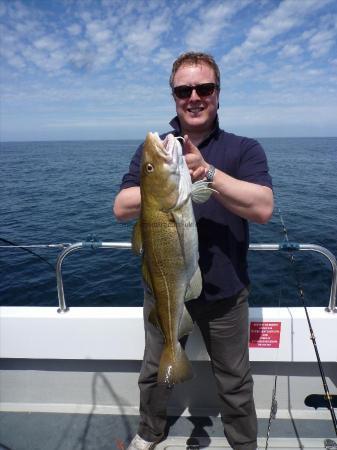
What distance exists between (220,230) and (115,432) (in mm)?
2600

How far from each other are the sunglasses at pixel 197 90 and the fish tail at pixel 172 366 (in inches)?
74.5

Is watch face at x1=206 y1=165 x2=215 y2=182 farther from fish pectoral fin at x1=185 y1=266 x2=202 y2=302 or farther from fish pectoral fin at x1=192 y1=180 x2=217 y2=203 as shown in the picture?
fish pectoral fin at x1=185 y1=266 x2=202 y2=302

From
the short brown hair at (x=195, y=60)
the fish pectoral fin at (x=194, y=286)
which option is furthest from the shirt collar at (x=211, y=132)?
the fish pectoral fin at (x=194, y=286)

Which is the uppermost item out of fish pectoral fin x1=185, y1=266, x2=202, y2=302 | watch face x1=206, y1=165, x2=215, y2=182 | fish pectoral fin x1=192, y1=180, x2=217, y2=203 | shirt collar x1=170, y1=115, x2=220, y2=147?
shirt collar x1=170, y1=115, x2=220, y2=147

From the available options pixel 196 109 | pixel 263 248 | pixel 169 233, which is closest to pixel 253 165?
pixel 196 109

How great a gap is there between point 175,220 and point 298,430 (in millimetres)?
2925

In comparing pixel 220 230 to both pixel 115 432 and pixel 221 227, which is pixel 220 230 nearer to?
pixel 221 227

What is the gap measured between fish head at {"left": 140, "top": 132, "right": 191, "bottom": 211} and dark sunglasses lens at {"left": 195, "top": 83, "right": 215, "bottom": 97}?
0.60 metres

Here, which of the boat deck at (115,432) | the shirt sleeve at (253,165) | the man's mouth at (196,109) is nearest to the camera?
the shirt sleeve at (253,165)

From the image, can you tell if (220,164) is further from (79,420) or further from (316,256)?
(316,256)

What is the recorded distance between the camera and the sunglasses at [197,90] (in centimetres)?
266

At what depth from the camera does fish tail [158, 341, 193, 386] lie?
8.75 feet

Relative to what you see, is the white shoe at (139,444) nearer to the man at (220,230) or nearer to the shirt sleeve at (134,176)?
the man at (220,230)

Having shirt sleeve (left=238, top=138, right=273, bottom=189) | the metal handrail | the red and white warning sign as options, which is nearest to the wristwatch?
shirt sleeve (left=238, top=138, right=273, bottom=189)
